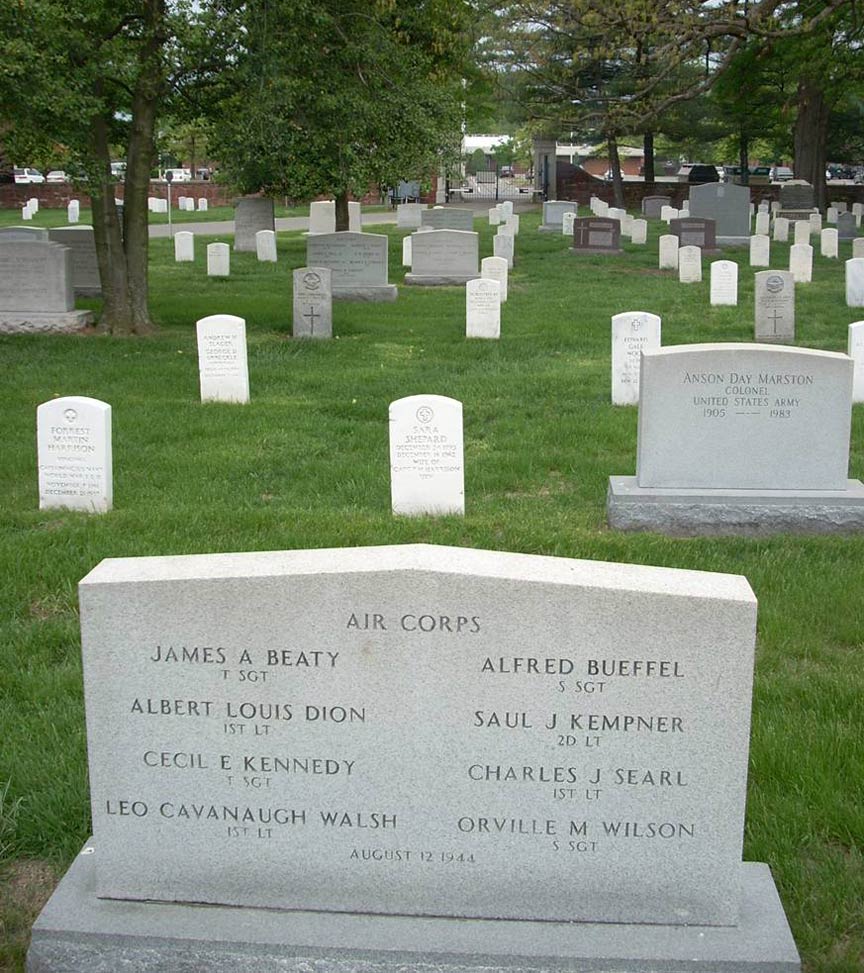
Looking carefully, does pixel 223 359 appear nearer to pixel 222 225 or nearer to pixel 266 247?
pixel 266 247

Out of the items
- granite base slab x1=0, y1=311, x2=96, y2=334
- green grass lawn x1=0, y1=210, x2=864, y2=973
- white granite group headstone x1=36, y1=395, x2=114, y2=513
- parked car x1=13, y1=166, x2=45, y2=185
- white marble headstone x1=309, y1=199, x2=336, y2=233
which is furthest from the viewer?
parked car x1=13, y1=166, x2=45, y2=185

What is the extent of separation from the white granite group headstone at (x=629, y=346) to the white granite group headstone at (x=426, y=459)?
3.86 meters

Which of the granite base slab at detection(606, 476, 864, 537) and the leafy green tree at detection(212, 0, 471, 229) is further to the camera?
the leafy green tree at detection(212, 0, 471, 229)

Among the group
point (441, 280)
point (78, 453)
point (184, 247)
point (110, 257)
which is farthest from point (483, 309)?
point (184, 247)

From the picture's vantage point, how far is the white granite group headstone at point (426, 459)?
28.2 ft

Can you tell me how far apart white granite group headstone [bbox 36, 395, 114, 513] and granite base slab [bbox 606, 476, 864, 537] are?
336cm

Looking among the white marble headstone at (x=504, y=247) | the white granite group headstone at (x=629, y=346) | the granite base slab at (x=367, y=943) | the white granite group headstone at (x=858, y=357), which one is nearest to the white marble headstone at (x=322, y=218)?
the white marble headstone at (x=504, y=247)

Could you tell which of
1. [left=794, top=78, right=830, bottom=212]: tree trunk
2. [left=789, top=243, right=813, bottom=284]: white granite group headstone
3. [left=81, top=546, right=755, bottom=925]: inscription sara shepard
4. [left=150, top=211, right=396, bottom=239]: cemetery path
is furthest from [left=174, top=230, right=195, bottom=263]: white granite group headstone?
[left=81, top=546, right=755, bottom=925]: inscription sara shepard

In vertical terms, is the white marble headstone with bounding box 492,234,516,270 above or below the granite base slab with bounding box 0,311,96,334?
above

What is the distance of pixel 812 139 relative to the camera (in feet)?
133

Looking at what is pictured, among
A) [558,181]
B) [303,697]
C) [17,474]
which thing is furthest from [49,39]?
[558,181]

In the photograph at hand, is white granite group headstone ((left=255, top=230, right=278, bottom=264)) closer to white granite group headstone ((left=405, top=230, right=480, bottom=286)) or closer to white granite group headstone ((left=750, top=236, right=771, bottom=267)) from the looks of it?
white granite group headstone ((left=405, top=230, right=480, bottom=286))

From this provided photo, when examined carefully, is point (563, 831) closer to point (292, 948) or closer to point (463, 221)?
point (292, 948)

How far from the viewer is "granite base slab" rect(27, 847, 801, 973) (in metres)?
3.47
